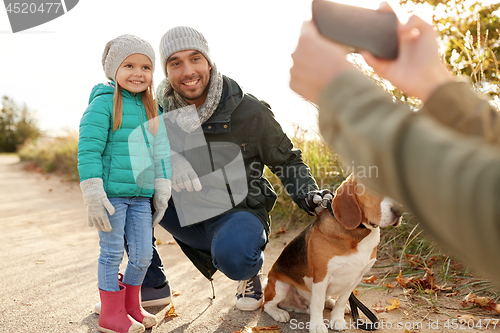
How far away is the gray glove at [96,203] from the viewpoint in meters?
2.55

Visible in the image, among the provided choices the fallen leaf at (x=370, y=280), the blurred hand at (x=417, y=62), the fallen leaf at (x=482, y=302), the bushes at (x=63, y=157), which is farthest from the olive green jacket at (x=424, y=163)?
the bushes at (x=63, y=157)

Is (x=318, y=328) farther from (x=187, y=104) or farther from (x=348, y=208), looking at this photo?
(x=187, y=104)

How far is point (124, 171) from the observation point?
2775 millimetres

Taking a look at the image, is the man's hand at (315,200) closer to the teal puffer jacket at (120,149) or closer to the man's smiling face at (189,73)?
the teal puffer jacket at (120,149)

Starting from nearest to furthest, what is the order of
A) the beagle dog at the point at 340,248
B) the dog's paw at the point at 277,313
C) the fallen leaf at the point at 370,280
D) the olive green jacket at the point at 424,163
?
the olive green jacket at the point at 424,163 → the beagle dog at the point at 340,248 → the dog's paw at the point at 277,313 → the fallen leaf at the point at 370,280

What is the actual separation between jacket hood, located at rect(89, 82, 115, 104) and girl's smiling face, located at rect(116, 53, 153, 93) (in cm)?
8

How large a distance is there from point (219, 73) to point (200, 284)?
6.80 feet

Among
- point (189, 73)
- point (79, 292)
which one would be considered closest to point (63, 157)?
point (79, 292)

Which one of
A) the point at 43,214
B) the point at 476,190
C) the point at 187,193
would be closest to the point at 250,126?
the point at 187,193

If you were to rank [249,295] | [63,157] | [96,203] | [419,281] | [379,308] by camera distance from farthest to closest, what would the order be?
1. [63,157]
2. [419,281]
3. [249,295]
4. [379,308]
5. [96,203]

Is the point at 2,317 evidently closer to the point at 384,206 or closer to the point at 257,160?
the point at 257,160

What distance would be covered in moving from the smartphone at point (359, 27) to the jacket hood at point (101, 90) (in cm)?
248

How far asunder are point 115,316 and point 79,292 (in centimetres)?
92

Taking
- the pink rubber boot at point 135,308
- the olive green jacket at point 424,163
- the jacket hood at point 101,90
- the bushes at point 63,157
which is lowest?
the bushes at point 63,157
